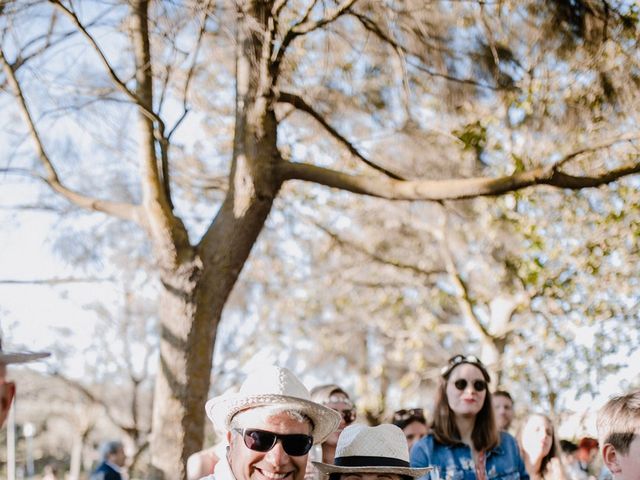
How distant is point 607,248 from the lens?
938 cm

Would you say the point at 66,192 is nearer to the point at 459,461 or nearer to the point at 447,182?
the point at 447,182

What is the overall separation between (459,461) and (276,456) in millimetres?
2052

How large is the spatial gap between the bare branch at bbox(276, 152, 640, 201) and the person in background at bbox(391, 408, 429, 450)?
1742mm

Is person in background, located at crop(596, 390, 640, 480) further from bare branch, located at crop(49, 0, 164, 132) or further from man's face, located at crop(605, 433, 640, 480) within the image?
bare branch, located at crop(49, 0, 164, 132)

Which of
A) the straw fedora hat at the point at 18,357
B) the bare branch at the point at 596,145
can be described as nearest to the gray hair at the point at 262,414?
the straw fedora hat at the point at 18,357

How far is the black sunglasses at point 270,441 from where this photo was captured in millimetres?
3041

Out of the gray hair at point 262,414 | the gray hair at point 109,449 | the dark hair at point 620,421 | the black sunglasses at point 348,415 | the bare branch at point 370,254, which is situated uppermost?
the bare branch at point 370,254

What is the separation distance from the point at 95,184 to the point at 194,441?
4723mm

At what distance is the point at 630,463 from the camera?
3.14 m

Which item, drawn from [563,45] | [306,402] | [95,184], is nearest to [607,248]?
[563,45]

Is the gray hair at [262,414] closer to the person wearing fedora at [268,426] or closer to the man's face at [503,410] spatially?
the person wearing fedora at [268,426]

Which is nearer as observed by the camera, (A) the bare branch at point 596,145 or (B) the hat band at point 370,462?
(B) the hat band at point 370,462

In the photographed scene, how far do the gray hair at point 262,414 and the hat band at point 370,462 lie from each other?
36 cm

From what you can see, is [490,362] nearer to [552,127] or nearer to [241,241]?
[552,127]
